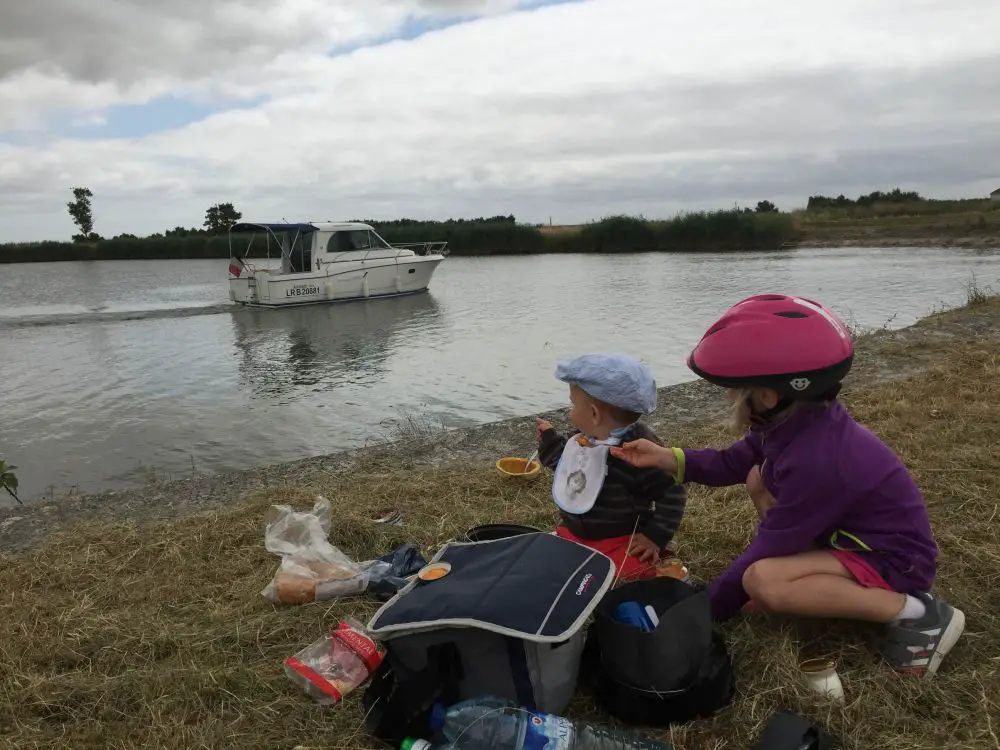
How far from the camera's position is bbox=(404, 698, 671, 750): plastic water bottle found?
1.81m

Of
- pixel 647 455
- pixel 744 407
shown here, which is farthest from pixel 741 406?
pixel 647 455

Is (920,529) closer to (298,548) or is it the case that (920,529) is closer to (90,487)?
(298,548)

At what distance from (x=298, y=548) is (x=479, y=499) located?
1.12 m

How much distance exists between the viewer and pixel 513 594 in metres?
2.07

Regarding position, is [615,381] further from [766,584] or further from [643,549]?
[766,584]

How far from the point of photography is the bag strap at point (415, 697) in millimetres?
1946

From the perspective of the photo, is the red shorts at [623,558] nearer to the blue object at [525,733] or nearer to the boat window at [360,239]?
the blue object at [525,733]

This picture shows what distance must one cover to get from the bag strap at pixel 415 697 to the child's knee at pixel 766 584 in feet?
3.13

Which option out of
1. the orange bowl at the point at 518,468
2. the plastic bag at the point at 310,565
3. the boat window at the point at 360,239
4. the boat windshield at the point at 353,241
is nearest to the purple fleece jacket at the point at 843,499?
the plastic bag at the point at 310,565

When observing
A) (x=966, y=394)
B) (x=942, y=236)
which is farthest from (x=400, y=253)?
(x=942, y=236)

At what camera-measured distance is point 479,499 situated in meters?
4.00

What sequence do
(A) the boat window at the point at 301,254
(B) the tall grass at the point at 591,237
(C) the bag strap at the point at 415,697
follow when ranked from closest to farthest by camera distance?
(C) the bag strap at the point at 415,697, (A) the boat window at the point at 301,254, (B) the tall grass at the point at 591,237

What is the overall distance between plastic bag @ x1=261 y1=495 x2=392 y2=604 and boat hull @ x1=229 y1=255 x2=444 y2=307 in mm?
18168

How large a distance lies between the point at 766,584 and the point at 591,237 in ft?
145
